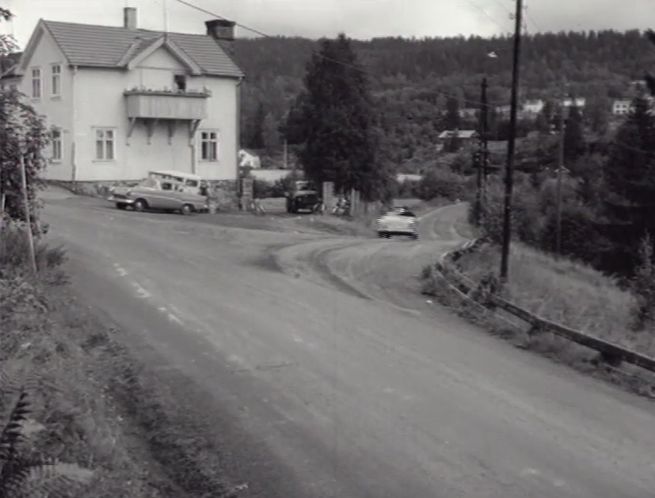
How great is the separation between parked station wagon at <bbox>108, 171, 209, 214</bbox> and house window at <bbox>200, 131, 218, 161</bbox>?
7.82m

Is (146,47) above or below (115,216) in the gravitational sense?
above

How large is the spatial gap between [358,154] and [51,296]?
47633 mm

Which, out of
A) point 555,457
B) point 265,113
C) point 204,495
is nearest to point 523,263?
point 555,457

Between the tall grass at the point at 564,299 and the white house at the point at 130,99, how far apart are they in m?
22.6

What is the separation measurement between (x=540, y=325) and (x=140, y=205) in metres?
28.1

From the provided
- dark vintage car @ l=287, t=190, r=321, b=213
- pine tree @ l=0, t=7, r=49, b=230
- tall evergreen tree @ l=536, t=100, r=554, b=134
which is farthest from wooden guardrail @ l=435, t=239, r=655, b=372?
tall evergreen tree @ l=536, t=100, r=554, b=134

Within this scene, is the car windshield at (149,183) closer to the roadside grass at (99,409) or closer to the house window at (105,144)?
the house window at (105,144)

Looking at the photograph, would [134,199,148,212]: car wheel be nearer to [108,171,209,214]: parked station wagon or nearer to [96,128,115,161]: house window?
[108,171,209,214]: parked station wagon

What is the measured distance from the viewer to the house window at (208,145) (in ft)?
170

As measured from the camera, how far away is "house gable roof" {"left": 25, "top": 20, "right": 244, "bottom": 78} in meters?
46.6

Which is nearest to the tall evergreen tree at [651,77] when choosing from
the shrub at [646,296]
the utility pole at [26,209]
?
the shrub at [646,296]

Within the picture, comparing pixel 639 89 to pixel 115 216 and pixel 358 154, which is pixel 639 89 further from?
pixel 115 216

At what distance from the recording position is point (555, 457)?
30.2 ft

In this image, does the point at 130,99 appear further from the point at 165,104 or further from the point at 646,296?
the point at 646,296
